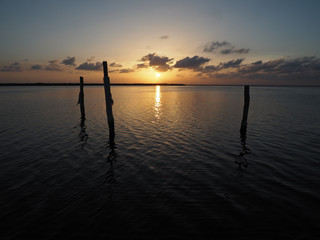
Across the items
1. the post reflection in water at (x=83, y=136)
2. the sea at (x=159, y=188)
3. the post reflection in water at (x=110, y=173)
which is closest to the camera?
the sea at (x=159, y=188)

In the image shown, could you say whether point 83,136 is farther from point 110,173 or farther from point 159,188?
point 159,188

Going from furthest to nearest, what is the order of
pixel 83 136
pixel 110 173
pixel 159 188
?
pixel 83 136 < pixel 110 173 < pixel 159 188

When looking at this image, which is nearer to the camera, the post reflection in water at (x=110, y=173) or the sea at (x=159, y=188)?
the sea at (x=159, y=188)

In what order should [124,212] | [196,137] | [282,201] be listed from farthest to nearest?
[196,137], [282,201], [124,212]

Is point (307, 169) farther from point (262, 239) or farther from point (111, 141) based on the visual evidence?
point (111, 141)

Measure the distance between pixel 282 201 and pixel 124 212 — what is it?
18.3 ft

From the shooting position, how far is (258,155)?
1157 centimetres

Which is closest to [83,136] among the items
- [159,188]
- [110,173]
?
[110,173]

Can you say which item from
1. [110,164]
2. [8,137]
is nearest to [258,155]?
[110,164]

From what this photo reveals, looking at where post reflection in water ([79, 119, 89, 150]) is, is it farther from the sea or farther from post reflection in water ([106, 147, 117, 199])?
post reflection in water ([106, 147, 117, 199])

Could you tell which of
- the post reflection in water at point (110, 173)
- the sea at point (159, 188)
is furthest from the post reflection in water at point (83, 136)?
the post reflection in water at point (110, 173)

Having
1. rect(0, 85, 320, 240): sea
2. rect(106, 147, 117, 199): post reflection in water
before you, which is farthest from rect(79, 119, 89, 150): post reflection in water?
rect(106, 147, 117, 199): post reflection in water

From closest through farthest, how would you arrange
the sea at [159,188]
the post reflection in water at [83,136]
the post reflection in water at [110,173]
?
the sea at [159,188]
the post reflection in water at [110,173]
the post reflection in water at [83,136]

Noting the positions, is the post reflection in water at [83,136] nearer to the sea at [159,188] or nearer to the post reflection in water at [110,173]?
the sea at [159,188]
